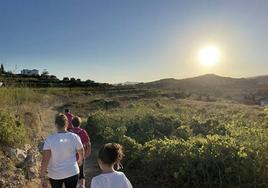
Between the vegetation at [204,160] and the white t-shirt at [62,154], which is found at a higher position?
the white t-shirt at [62,154]

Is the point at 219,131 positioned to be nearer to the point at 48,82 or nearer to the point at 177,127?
the point at 177,127

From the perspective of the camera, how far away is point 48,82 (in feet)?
226

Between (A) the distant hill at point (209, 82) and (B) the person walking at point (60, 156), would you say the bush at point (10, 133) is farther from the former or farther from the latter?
(A) the distant hill at point (209, 82)

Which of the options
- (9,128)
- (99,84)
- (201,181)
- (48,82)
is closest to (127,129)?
(9,128)

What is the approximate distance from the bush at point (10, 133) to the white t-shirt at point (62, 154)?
4858mm

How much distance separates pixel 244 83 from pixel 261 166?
11194cm

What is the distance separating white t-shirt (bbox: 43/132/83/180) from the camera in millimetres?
6105

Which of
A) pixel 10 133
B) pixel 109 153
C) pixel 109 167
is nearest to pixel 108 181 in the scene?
pixel 109 167

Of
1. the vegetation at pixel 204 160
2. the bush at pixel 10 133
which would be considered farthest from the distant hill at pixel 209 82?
the bush at pixel 10 133

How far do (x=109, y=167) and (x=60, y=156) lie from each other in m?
2.10

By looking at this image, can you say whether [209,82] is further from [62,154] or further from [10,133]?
[62,154]

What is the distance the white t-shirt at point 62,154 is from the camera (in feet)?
20.0

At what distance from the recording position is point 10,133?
10883mm

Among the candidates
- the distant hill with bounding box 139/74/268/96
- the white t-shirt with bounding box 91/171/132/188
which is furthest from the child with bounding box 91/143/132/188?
the distant hill with bounding box 139/74/268/96
